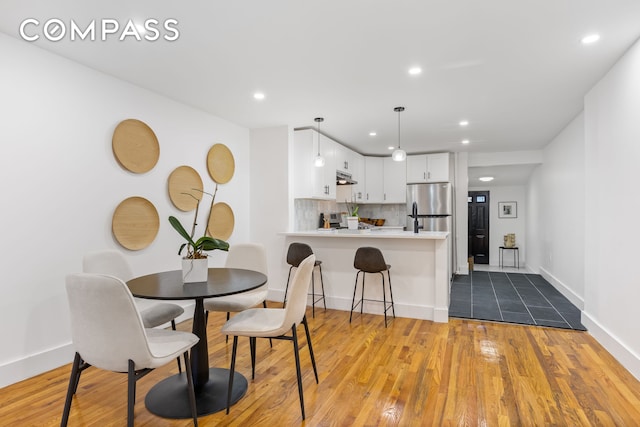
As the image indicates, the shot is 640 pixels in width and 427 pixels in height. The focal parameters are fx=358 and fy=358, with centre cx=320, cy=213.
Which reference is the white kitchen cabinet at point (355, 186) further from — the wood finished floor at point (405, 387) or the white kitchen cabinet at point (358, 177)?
the wood finished floor at point (405, 387)

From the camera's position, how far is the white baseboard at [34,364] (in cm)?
250

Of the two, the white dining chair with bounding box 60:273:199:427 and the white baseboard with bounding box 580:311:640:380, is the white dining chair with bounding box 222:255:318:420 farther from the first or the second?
the white baseboard with bounding box 580:311:640:380

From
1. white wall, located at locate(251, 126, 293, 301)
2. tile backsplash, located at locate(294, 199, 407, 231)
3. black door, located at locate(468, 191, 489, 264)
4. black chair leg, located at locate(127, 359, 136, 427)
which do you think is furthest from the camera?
black door, located at locate(468, 191, 489, 264)

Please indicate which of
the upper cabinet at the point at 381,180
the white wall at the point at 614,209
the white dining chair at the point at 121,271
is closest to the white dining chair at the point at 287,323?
the white dining chair at the point at 121,271

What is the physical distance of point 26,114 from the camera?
8.62 feet

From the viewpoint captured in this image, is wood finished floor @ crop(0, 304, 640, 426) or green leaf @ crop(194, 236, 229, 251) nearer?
wood finished floor @ crop(0, 304, 640, 426)

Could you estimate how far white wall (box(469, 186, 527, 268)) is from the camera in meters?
9.12

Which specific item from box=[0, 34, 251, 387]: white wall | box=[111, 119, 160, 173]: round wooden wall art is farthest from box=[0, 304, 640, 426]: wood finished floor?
box=[111, 119, 160, 173]: round wooden wall art

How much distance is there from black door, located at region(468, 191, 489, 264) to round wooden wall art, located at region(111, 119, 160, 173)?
8.37m

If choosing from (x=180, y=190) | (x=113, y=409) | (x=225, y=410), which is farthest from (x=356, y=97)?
(x=113, y=409)

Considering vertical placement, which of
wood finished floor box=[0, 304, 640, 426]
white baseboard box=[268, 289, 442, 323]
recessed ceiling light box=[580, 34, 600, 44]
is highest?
recessed ceiling light box=[580, 34, 600, 44]

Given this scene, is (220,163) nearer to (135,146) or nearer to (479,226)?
(135,146)

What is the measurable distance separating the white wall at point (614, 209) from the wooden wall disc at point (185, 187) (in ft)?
12.8

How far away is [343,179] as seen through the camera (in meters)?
6.18
